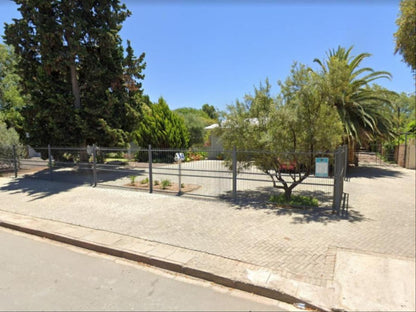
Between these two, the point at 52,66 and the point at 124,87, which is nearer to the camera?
the point at 52,66

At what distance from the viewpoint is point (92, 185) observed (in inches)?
405

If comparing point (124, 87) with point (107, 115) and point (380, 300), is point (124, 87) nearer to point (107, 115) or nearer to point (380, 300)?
point (107, 115)

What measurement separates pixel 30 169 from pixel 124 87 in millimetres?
7882

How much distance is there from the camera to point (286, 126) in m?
6.84

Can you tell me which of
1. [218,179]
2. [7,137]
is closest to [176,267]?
[218,179]

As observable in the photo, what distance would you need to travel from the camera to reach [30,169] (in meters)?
15.3

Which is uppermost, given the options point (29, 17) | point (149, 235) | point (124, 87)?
point (29, 17)

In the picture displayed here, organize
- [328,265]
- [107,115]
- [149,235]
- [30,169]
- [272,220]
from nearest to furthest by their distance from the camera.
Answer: [328,265], [149,235], [272,220], [107,115], [30,169]

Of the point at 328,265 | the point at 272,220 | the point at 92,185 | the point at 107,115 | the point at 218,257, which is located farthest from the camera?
the point at 107,115

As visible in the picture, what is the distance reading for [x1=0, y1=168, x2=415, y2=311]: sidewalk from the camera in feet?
10.7

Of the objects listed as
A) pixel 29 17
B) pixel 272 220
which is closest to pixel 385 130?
pixel 272 220

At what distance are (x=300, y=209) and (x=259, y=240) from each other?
2.50m

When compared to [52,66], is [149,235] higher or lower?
lower

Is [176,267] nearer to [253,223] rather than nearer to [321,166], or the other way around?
[253,223]
